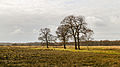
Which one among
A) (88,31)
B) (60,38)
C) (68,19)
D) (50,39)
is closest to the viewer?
(88,31)

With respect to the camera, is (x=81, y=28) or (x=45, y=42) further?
(x=45, y=42)

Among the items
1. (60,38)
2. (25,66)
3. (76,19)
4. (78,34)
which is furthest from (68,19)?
(25,66)

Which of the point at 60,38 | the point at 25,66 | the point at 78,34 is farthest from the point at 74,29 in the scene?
the point at 25,66

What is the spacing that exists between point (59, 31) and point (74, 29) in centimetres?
1878

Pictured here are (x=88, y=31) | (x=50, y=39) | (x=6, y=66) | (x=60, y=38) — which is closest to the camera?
(x=6, y=66)

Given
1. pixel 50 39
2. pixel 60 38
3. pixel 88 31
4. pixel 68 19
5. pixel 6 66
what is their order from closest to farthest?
pixel 6 66 → pixel 88 31 → pixel 68 19 → pixel 60 38 → pixel 50 39

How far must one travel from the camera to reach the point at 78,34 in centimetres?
6109

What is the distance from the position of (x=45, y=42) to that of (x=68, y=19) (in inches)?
1322

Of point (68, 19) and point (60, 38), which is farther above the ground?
point (68, 19)

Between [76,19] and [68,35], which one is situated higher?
[76,19]

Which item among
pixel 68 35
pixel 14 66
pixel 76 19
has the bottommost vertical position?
pixel 14 66

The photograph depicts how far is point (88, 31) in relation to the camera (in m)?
59.9

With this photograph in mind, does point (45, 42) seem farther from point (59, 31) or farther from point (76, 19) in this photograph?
point (76, 19)

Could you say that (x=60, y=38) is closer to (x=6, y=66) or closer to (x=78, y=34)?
(x=78, y=34)
